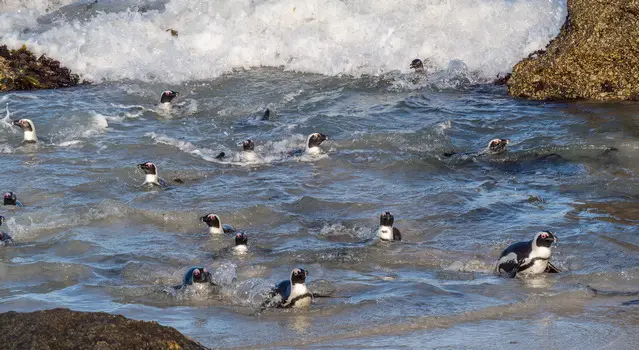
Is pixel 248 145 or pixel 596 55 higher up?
pixel 596 55

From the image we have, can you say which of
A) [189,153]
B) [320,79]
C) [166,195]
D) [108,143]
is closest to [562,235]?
Answer: [166,195]

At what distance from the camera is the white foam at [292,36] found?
17828mm

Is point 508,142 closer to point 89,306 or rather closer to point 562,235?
point 562,235

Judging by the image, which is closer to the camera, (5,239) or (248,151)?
(5,239)

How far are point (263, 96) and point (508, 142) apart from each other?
4.91 meters

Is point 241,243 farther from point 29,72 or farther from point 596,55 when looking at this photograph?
point 29,72

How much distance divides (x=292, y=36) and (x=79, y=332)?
15.6m

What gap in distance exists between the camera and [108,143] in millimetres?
13445

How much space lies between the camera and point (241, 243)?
30.2ft

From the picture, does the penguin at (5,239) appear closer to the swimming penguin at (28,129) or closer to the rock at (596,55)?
the swimming penguin at (28,129)

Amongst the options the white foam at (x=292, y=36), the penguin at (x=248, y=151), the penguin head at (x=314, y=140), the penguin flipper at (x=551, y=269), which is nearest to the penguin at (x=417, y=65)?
the white foam at (x=292, y=36)

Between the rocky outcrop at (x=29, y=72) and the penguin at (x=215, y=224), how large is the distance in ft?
25.9

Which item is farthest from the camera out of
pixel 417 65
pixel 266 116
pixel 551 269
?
pixel 417 65

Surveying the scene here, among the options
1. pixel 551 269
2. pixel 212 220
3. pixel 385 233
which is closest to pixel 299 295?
pixel 385 233
